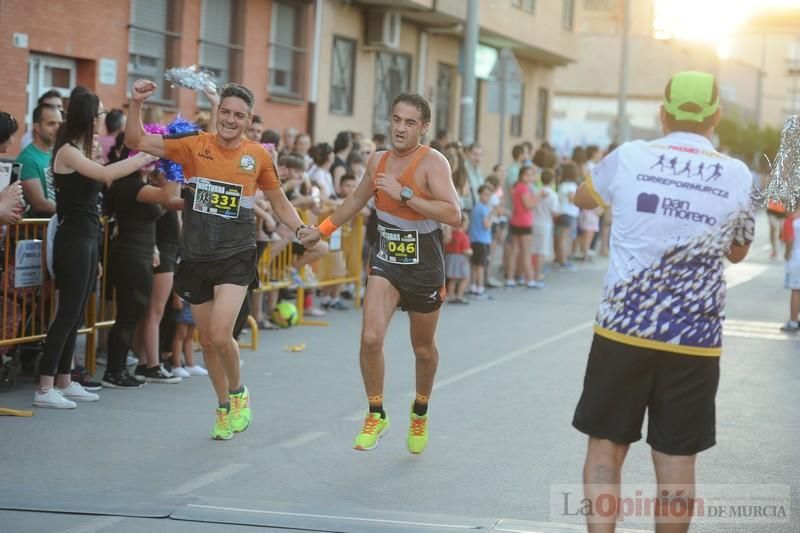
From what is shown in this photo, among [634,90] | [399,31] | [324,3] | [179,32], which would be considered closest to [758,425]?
[179,32]

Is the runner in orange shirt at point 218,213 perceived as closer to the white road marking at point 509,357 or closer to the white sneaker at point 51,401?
the white sneaker at point 51,401

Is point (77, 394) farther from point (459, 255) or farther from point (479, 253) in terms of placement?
point (479, 253)

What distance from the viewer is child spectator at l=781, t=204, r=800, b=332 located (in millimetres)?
15164

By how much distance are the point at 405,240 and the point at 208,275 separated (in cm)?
125

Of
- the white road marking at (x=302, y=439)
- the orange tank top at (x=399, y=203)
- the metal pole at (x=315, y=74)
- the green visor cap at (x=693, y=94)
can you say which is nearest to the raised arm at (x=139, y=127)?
the orange tank top at (x=399, y=203)

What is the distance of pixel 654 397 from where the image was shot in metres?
5.20

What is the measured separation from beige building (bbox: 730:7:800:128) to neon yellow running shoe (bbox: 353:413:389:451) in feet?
383

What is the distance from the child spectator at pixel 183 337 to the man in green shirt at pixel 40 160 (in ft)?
4.40

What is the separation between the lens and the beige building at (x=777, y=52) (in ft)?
396

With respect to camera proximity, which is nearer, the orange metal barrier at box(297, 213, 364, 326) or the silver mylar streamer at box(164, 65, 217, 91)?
the silver mylar streamer at box(164, 65, 217, 91)

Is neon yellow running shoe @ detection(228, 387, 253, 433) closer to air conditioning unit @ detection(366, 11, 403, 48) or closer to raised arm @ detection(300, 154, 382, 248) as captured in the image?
raised arm @ detection(300, 154, 382, 248)

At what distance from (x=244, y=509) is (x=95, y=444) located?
1906mm

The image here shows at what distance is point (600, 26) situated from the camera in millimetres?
74062

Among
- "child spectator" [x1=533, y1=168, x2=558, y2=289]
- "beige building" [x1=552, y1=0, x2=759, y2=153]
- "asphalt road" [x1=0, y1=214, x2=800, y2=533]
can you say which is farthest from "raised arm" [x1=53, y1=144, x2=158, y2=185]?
"beige building" [x1=552, y1=0, x2=759, y2=153]
